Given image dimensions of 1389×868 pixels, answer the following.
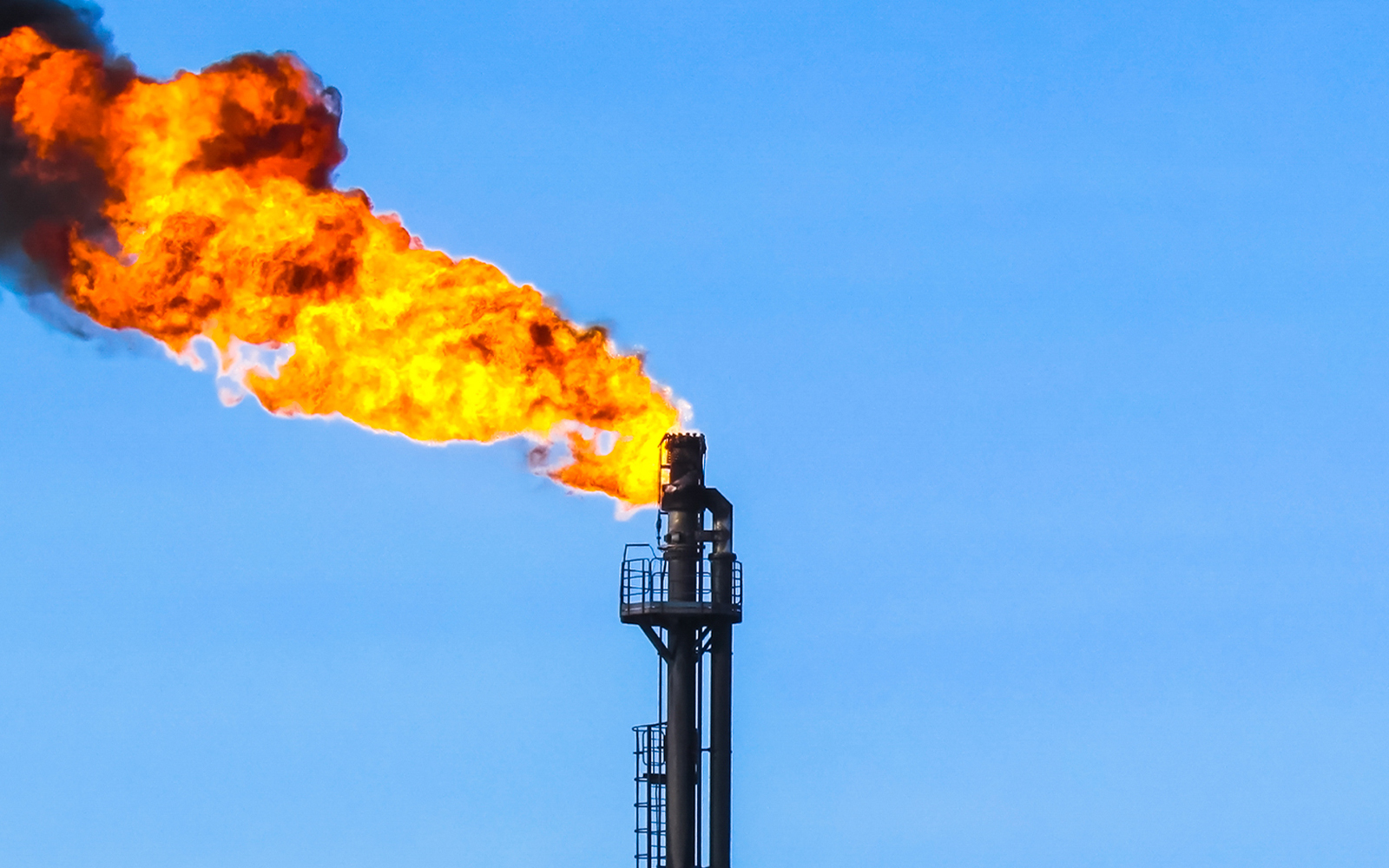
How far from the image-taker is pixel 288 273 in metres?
82.7

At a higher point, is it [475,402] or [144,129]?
[144,129]

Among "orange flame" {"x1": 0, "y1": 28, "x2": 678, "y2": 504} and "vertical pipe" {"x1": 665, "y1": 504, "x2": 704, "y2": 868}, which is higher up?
"orange flame" {"x1": 0, "y1": 28, "x2": 678, "y2": 504}

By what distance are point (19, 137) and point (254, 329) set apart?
8247 mm

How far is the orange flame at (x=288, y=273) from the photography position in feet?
268

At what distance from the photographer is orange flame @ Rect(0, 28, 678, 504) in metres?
81.6

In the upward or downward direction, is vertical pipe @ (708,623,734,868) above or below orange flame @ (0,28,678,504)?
below

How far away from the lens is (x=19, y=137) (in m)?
81.2

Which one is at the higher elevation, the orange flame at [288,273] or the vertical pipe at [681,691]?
the orange flame at [288,273]

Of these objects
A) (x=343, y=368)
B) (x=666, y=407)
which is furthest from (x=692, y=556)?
(x=343, y=368)

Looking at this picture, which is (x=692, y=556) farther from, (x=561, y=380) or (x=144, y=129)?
(x=144, y=129)

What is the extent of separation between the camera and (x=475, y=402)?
276ft

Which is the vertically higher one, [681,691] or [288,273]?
[288,273]

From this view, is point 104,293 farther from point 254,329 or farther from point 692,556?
point 692,556

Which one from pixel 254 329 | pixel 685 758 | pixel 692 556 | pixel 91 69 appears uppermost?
pixel 91 69
